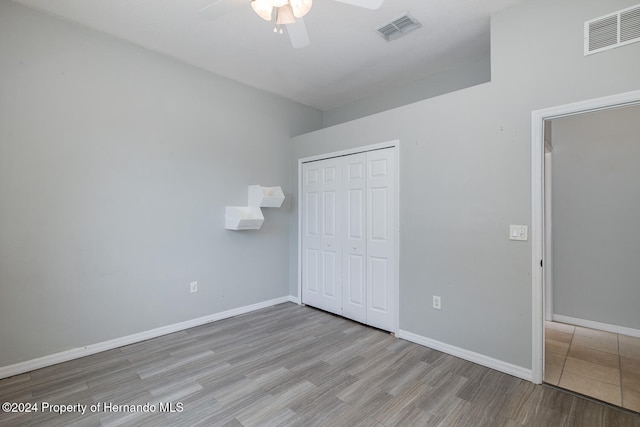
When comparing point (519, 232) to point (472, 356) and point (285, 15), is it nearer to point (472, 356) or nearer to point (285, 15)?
point (472, 356)

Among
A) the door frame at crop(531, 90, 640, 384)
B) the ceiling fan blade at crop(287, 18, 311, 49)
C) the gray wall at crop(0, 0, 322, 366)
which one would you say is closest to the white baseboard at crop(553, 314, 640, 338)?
the door frame at crop(531, 90, 640, 384)

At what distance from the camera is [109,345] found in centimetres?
278

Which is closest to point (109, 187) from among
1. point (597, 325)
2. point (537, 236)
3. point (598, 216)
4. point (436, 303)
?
Result: point (436, 303)

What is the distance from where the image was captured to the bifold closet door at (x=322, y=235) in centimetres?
375

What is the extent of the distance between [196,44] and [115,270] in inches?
91.7

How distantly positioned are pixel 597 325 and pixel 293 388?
11.3ft

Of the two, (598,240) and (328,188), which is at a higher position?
(328,188)

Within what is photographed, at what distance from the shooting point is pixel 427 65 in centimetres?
334

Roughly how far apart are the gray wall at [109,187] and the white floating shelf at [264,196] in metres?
0.14

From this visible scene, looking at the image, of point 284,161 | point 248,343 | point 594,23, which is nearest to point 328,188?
point 284,161

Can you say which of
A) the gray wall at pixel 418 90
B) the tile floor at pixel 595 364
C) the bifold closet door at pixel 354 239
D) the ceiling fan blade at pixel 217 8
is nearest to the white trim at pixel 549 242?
the tile floor at pixel 595 364

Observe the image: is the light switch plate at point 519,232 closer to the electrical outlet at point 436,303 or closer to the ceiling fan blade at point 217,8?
the electrical outlet at point 436,303

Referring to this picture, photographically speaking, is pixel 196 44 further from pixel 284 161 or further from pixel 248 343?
pixel 248 343

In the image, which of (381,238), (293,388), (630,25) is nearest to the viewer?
(630,25)
